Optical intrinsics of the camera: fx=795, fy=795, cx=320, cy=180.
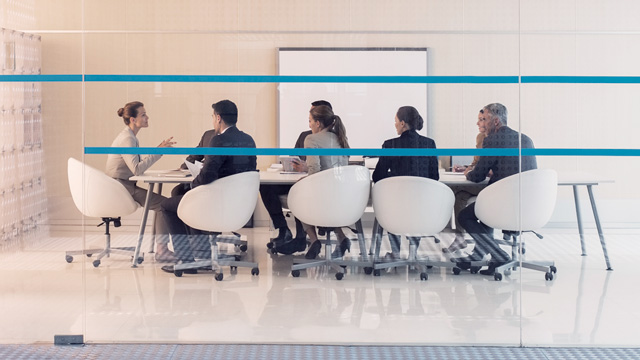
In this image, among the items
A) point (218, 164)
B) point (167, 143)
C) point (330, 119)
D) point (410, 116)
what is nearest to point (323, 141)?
point (330, 119)

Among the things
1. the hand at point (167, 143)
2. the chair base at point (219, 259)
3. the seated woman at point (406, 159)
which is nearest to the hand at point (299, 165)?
the seated woman at point (406, 159)

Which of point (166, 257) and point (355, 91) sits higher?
point (355, 91)

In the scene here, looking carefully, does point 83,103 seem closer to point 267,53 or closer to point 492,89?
point 267,53

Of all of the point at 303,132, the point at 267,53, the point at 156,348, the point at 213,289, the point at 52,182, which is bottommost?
the point at 156,348

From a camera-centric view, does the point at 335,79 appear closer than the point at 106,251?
Yes

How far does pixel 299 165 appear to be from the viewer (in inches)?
187

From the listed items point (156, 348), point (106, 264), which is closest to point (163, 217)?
point (106, 264)

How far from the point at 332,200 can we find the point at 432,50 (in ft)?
3.52

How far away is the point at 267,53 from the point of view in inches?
185

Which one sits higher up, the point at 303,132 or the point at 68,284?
the point at 303,132

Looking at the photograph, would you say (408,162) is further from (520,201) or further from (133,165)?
(133,165)

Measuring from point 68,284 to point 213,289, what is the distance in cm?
90

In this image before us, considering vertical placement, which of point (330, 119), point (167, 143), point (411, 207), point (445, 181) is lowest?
point (411, 207)

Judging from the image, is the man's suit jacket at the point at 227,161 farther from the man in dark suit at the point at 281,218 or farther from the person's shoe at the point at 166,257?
the person's shoe at the point at 166,257
